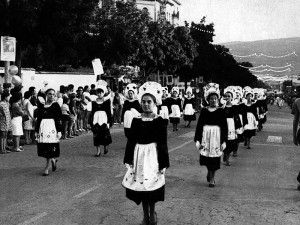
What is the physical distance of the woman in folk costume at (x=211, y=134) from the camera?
10.6 metres

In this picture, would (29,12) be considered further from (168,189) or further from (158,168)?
(158,168)

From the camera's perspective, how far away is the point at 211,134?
1071 centimetres

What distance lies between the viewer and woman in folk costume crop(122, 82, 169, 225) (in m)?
7.12

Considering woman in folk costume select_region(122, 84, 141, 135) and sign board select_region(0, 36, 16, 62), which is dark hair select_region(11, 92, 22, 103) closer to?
sign board select_region(0, 36, 16, 62)

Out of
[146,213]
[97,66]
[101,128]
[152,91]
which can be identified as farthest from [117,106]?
[146,213]

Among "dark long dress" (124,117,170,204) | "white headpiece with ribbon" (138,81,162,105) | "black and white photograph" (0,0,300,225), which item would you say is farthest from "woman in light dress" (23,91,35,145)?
"dark long dress" (124,117,170,204)

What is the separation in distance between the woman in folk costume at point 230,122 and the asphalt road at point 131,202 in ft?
1.39

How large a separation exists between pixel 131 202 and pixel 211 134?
2616 millimetres

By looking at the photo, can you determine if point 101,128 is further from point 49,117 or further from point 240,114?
point 240,114

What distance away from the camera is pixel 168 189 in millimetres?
10008

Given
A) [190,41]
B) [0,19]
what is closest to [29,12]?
[0,19]

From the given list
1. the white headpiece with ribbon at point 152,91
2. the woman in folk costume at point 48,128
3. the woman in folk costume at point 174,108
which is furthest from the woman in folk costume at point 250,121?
the white headpiece with ribbon at point 152,91

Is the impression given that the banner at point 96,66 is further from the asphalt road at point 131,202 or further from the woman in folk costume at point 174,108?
the asphalt road at point 131,202

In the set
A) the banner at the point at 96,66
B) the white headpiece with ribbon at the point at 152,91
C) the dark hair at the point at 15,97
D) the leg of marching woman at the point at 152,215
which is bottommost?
the leg of marching woman at the point at 152,215
